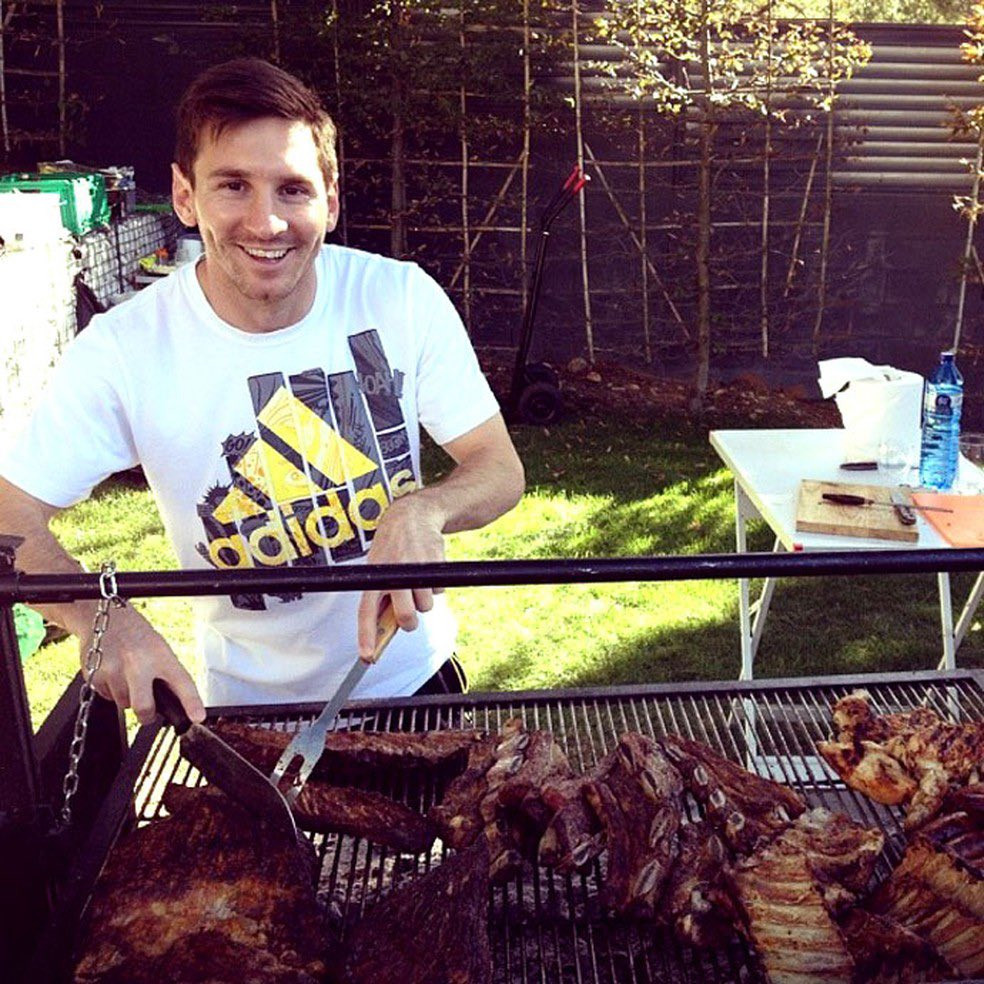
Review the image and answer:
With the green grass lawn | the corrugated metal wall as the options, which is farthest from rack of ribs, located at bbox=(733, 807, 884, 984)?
the corrugated metal wall

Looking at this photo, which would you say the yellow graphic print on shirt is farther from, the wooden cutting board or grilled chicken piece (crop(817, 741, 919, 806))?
the wooden cutting board

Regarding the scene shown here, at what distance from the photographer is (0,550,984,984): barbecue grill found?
1.54 meters

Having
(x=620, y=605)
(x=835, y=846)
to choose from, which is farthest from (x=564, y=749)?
(x=620, y=605)

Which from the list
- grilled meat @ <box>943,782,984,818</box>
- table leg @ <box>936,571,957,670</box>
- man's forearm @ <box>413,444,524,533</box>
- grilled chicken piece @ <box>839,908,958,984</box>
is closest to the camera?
grilled chicken piece @ <box>839,908,958,984</box>

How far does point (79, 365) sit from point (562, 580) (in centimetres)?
141

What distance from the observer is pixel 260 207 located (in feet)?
7.97

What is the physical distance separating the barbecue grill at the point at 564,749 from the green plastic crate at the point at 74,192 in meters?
5.48

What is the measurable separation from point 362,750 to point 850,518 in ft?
6.87

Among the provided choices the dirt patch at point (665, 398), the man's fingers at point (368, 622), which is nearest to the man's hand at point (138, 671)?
the man's fingers at point (368, 622)

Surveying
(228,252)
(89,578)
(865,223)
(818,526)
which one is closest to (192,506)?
(228,252)

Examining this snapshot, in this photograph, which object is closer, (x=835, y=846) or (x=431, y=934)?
(x=431, y=934)

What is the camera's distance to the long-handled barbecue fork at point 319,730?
1.79 meters

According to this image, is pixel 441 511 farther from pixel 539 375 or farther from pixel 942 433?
pixel 539 375

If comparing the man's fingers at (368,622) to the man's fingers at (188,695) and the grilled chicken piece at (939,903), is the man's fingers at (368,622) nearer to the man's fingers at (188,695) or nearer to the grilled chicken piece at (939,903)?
the man's fingers at (188,695)
